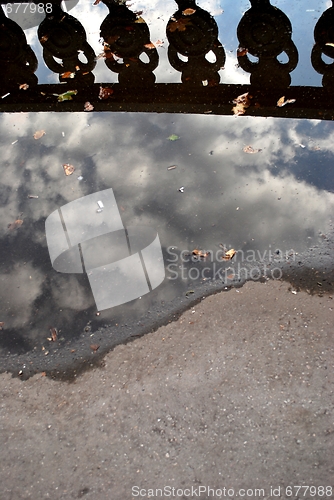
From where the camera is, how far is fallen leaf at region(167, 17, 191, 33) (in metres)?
6.18

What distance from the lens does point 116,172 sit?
441 cm

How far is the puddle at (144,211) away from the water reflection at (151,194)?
14mm

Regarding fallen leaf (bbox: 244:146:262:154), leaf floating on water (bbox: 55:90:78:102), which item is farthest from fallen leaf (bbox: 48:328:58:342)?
leaf floating on water (bbox: 55:90:78:102)

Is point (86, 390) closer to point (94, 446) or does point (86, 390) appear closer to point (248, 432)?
point (94, 446)

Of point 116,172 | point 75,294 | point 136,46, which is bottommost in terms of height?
point 75,294

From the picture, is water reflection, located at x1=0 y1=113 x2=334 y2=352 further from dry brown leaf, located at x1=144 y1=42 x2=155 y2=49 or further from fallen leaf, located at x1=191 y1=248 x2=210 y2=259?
dry brown leaf, located at x1=144 y1=42 x2=155 y2=49

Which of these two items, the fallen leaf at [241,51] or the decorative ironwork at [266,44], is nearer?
the decorative ironwork at [266,44]

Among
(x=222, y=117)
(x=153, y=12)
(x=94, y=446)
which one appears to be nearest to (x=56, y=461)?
(x=94, y=446)

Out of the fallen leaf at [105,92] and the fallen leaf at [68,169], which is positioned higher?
the fallen leaf at [105,92]

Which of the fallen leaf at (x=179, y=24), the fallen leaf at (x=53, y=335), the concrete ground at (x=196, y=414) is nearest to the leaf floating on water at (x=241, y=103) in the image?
the fallen leaf at (x=179, y=24)

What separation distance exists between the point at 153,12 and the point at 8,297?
17.9 ft

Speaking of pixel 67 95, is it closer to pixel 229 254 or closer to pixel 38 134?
pixel 38 134

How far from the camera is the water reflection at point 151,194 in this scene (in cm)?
348

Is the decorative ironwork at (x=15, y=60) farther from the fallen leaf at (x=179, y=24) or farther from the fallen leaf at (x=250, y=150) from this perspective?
the fallen leaf at (x=250, y=150)
